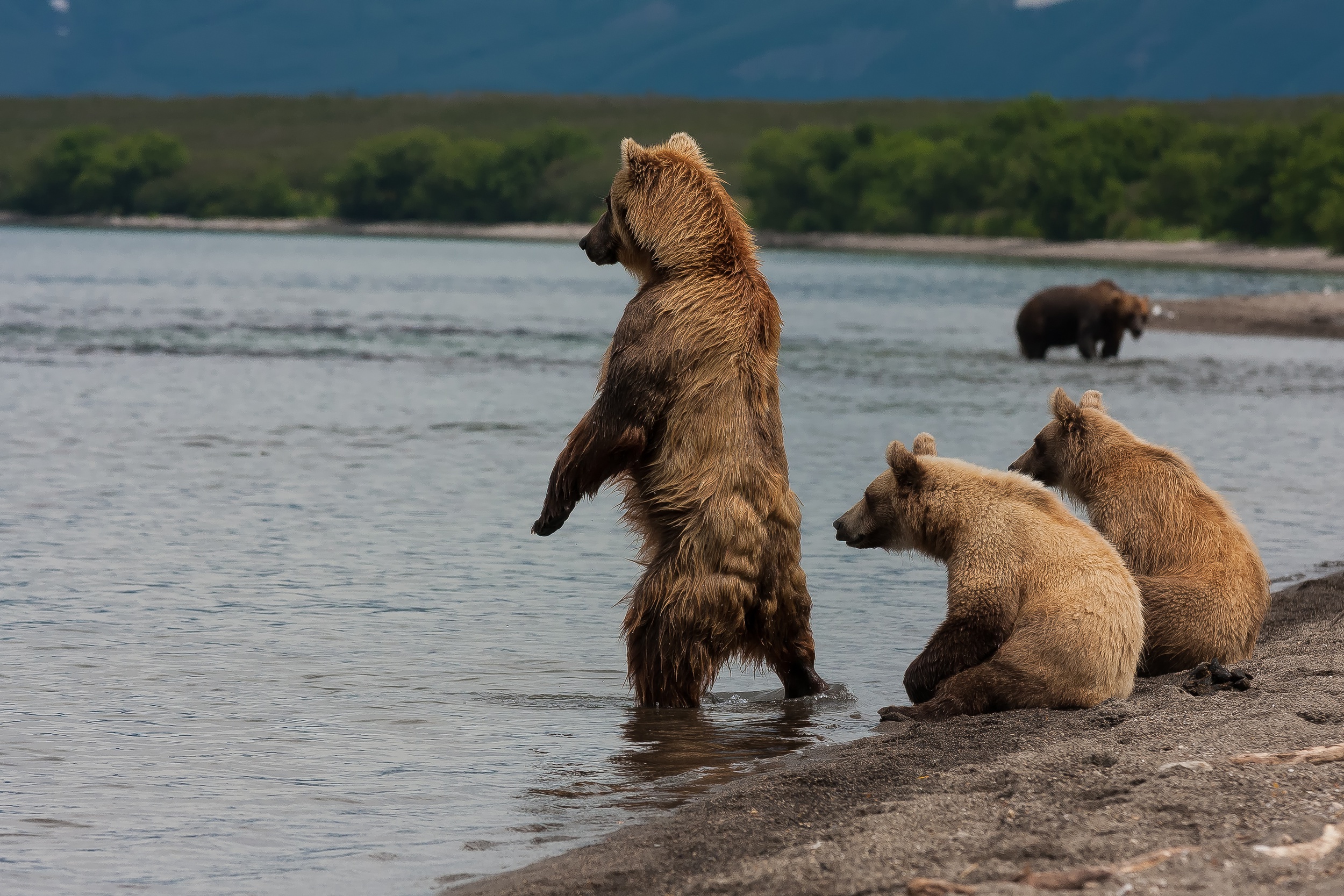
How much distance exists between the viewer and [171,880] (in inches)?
197

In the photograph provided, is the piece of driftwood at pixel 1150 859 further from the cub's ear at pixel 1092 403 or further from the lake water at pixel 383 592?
the cub's ear at pixel 1092 403

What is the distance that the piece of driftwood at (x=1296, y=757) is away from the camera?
195 inches

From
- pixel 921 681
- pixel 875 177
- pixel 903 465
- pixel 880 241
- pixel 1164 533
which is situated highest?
pixel 875 177

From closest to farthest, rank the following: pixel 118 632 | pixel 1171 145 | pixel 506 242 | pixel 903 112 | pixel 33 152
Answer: pixel 118 632 → pixel 1171 145 → pixel 506 242 → pixel 33 152 → pixel 903 112

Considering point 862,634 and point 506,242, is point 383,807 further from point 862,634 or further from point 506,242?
point 506,242

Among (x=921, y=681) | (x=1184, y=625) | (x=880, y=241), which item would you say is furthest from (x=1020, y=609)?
(x=880, y=241)

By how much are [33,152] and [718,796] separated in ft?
492

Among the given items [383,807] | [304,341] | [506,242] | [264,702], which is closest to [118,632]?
[264,702]

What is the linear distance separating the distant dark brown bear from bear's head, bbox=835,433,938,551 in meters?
22.6

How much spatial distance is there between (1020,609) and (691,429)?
145 cm

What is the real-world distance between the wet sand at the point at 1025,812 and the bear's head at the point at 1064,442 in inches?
50.9

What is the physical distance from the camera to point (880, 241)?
11419 centimetres

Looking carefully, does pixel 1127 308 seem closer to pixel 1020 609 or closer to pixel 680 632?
pixel 1020 609

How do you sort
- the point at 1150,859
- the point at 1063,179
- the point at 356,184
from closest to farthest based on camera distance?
the point at 1150,859 < the point at 1063,179 < the point at 356,184
